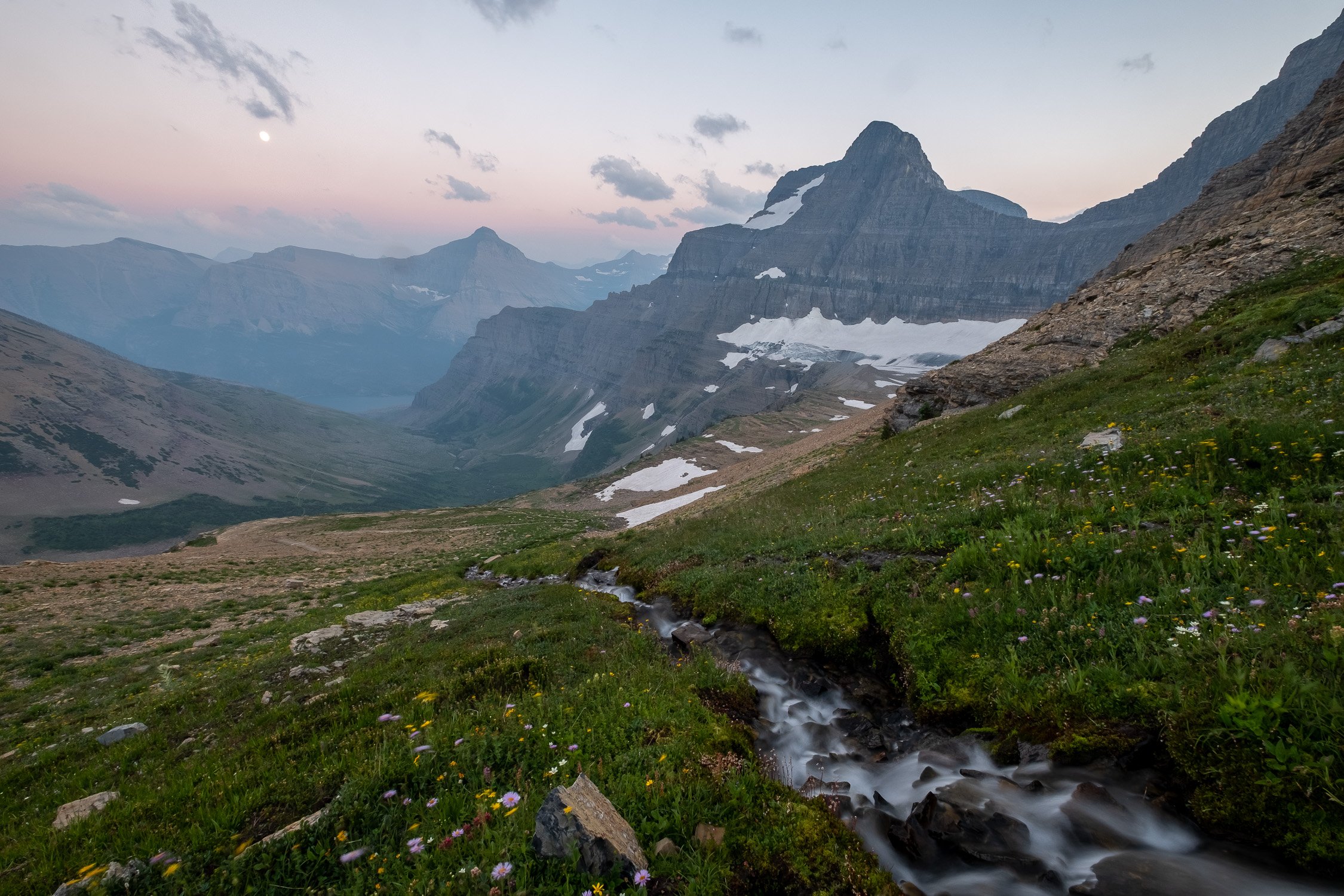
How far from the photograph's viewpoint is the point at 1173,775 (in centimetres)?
538

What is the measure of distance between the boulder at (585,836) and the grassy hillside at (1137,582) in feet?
15.0

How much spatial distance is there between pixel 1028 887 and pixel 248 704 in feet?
44.4

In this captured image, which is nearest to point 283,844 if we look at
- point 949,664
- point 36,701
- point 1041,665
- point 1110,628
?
point 949,664

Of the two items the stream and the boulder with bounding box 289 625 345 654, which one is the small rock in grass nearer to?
the stream

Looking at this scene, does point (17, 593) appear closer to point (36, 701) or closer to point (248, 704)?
point (36, 701)

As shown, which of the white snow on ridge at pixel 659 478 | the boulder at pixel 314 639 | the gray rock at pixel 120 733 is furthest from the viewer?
the white snow on ridge at pixel 659 478

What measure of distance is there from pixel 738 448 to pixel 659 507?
66147 millimetres

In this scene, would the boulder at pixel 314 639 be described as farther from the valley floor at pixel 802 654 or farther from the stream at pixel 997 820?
the stream at pixel 997 820

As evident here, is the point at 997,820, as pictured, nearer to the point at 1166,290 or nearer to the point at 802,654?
the point at 802,654

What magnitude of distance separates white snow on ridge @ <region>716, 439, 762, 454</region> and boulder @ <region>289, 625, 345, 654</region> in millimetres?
114820

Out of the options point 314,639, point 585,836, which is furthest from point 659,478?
point 585,836

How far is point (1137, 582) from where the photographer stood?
25.2 ft

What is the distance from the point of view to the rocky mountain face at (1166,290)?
26984 millimetres

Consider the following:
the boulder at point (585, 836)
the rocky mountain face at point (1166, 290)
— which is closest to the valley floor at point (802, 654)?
the boulder at point (585, 836)
